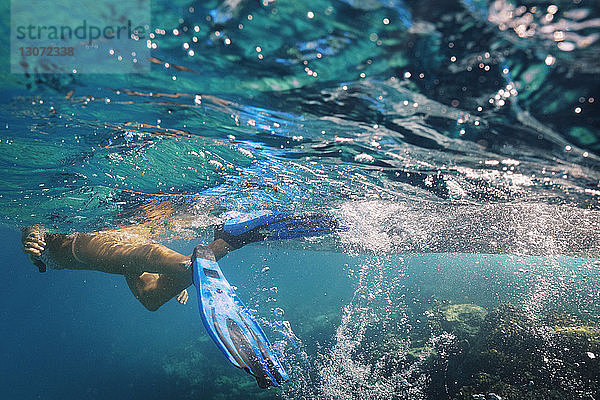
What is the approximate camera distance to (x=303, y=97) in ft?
19.3

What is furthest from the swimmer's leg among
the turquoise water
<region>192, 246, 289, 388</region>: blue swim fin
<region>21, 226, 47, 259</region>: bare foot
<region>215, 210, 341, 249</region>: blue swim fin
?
<region>21, 226, 47, 259</region>: bare foot

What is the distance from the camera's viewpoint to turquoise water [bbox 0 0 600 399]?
4254 millimetres

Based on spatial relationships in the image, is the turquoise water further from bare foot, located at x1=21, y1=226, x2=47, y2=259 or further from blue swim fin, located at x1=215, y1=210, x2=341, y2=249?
bare foot, located at x1=21, y1=226, x2=47, y2=259

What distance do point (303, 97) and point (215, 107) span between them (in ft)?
6.57

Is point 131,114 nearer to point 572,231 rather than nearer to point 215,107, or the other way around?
point 215,107

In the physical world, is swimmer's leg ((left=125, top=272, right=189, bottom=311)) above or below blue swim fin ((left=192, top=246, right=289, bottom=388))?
below

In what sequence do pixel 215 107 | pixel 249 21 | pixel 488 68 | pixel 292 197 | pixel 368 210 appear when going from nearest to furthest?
pixel 249 21, pixel 488 68, pixel 215 107, pixel 292 197, pixel 368 210

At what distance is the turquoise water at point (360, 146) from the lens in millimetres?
4254

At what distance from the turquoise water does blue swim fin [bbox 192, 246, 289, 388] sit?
3.55 metres

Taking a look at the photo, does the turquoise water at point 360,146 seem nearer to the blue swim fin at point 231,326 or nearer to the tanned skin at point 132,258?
the tanned skin at point 132,258

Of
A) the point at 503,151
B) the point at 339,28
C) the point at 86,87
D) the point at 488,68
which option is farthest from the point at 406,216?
the point at 86,87

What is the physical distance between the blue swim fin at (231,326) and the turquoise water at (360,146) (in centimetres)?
355

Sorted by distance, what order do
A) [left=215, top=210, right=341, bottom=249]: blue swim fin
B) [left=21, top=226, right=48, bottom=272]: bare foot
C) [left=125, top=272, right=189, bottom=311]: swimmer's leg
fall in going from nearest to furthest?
[left=125, top=272, right=189, bottom=311]: swimmer's leg
[left=215, top=210, right=341, bottom=249]: blue swim fin
[left=21, top=226, right=48, bottom=272]: bare foot

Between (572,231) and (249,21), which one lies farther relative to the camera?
(572,231)
